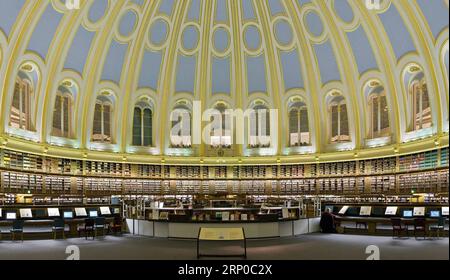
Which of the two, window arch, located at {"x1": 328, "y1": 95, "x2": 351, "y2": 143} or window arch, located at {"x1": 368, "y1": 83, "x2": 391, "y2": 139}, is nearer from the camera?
window arch, located at {"x1": 368, "y1": 83, "x2": 391, "y2": 139}

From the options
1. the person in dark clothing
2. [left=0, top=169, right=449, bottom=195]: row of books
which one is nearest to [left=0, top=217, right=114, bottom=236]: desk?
[left=0, top=169, right=449, bottom=195]: row of books

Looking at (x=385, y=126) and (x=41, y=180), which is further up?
(x=385, y=126)

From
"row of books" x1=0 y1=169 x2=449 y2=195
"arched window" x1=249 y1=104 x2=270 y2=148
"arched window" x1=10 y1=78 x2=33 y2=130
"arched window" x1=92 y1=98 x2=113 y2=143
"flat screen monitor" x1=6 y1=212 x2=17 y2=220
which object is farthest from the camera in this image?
"arched window" x1=249 y1=104 x2=270 y2=148

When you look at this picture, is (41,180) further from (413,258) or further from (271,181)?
(413,258)

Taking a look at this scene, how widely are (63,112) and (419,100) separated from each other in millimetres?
22791

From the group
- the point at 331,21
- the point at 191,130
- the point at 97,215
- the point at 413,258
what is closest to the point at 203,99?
the point at 191,130

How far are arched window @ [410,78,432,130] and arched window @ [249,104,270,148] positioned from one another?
10.7 metres

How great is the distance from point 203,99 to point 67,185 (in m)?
11.6

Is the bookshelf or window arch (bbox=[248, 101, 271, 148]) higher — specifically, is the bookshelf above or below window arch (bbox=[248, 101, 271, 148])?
below

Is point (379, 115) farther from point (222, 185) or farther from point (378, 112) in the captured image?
point (222, 185)

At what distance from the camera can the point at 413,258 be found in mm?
11461

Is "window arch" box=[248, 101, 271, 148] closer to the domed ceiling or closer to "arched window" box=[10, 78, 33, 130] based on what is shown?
the domed ceiling

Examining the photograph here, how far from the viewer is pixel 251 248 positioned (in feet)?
46.2

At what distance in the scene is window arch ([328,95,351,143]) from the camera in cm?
3111
